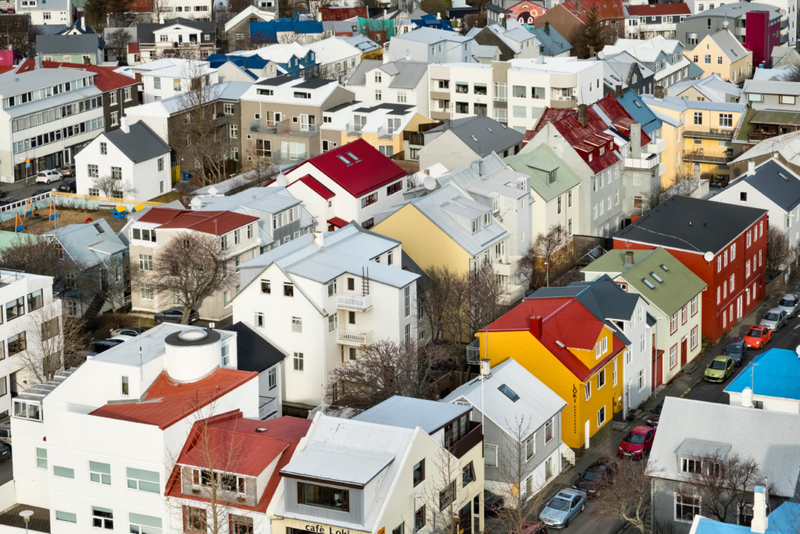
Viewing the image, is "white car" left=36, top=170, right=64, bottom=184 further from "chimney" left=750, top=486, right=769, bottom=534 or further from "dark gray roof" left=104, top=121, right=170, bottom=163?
"chimney" left=750, top=486, right=769, bottom=534

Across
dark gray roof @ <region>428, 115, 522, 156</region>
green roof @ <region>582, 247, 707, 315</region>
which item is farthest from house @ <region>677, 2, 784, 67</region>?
green roof @ <region>582, 247, 707, 315</region>

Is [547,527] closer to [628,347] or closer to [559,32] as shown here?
[628,347]

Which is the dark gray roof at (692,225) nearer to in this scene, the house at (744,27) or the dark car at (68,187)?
the dark car at (68,187)

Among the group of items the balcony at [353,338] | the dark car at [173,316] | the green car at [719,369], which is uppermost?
the balcony at [353,338]

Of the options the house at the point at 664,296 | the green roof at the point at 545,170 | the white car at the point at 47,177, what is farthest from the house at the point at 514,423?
the white car at the point at 47,177

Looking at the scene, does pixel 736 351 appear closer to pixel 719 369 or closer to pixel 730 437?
pixel 719 369

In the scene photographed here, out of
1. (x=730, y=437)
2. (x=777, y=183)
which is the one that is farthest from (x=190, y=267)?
(x=777, y=183)
